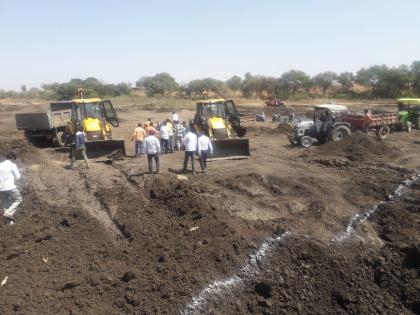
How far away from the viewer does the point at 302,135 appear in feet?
60.3

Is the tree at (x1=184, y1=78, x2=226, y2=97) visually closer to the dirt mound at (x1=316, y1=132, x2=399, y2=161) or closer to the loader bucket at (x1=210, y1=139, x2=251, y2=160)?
the dirt mound at (x1=316, y1=132, x2=399, y2=161)

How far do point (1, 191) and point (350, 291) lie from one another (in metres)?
6.76

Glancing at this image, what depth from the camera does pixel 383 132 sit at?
2044 centimetres

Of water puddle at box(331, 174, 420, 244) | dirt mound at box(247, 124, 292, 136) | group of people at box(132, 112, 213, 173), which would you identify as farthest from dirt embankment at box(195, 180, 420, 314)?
dirt mound at box(247, 124, 292, 136)

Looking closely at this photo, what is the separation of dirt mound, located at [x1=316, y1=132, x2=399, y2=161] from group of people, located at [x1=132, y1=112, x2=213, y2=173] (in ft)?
17.5

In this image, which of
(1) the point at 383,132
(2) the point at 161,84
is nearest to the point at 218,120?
(1) the point at 383,132

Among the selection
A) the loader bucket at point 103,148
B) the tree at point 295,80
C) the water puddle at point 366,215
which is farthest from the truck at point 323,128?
the tree at point 295,80

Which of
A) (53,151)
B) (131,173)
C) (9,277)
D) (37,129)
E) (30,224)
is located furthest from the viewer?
(37,129)

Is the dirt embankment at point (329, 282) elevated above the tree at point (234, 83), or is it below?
below

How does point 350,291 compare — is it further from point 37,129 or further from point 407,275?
point 37,129

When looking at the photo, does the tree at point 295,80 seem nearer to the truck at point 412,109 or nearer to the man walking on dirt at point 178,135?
the truck at point 412,109

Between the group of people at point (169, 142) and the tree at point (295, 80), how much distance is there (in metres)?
46.2

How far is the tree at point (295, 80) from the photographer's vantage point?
6169cm

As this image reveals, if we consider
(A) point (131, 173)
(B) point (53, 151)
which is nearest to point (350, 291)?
→ (A) point (131, 173)
